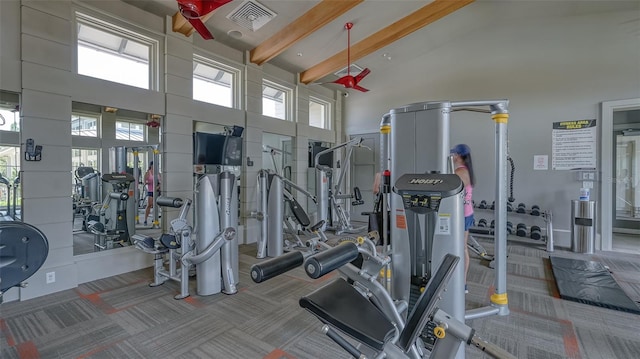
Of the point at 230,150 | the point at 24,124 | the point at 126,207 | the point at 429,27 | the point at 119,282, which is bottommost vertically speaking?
the point at 119,282

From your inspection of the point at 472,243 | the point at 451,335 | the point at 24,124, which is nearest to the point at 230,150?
the point at 24,124

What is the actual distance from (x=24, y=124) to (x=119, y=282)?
80.7 inches

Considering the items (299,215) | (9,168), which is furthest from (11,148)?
(299,215)

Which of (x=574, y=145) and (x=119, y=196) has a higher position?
(x=574, y=145)

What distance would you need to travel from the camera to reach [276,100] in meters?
6.36

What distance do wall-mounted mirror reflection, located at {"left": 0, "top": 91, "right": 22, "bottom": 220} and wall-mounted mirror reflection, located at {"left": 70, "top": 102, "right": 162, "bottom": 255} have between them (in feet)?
1.53

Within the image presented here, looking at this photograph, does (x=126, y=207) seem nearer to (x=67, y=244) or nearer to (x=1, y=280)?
(x=67, y=244)

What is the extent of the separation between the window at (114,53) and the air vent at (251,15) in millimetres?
1265

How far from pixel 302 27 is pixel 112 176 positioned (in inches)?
144

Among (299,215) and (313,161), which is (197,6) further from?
(313,161)

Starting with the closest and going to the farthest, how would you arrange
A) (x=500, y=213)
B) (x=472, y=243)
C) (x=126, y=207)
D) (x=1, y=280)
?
1. (x=1, y=280)
2. (x=500, y=213)
3. (x=126, y=207)
4. (x=472, y=243)

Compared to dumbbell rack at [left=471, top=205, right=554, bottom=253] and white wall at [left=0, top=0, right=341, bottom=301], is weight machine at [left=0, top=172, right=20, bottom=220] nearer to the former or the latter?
white wall at [left=0, top=0, right=341, bottom=301]

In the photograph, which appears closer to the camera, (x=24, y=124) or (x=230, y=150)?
(x=24, y=124)

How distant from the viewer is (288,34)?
455cm
